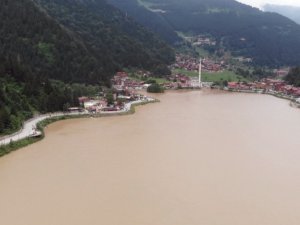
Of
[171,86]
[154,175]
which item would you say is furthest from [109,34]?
[154,175]

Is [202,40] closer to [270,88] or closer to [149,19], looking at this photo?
[149,19]

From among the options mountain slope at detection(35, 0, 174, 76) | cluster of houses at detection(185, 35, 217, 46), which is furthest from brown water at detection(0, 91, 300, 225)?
cluster of houses at detection(185, 35, 217, 46)

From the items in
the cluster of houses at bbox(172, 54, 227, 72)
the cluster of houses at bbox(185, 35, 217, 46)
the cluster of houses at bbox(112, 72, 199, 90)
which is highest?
the cluster of houses at bbox(112, 72, 199, 90)

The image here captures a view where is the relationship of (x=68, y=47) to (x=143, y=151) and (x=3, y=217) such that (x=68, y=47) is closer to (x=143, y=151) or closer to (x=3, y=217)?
(x=143, y=151)

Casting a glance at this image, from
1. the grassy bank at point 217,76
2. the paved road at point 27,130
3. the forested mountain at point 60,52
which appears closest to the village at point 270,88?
the grassy bank at point 217,76

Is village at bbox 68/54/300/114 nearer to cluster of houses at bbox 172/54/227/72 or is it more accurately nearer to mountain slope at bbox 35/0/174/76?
cluster of houses at bbox 172/54/227/72

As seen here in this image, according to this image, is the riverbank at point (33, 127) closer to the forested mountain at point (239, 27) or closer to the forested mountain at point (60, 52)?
the forested mountain at point (60, 52)

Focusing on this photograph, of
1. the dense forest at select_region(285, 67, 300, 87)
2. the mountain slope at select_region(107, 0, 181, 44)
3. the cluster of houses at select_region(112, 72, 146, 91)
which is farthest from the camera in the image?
the mountain slope at select_region(107, 0, 181, 44)
